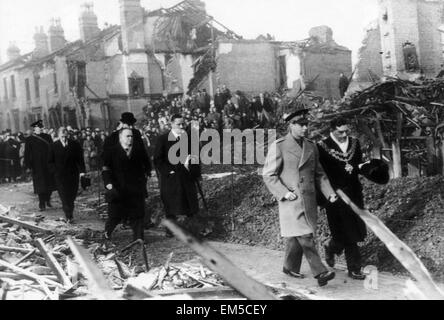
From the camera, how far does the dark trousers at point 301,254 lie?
5148mm

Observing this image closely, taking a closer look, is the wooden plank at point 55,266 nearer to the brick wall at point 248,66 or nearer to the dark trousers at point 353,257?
the dark trousers at point 353,257

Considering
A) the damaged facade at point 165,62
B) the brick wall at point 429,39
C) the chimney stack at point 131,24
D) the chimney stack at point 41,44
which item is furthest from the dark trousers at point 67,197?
the chimney stack at point 41,44

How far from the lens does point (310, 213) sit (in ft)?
17.5

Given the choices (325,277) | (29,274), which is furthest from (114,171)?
(325,277)

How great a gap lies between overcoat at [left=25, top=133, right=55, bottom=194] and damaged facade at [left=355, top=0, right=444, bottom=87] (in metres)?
9.31

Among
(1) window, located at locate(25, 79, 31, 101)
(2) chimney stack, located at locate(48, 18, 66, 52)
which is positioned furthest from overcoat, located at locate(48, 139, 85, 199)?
(1) window, located at locate(25, 79, 31, 101)

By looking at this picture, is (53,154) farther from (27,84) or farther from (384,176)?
(27,84)

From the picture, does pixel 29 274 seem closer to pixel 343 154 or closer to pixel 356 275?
pixel 356 275

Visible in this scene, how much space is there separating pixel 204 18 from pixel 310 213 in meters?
20.7

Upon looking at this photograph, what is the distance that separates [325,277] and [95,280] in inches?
82.9

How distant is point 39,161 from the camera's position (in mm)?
11039

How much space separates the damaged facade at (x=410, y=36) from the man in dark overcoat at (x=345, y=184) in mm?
10635

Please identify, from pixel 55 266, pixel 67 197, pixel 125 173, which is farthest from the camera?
pixel 67 197

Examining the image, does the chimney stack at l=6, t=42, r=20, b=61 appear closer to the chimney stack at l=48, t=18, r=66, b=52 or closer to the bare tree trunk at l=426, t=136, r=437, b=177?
the chimney stack at l=48, t=18, r=66, b=52
